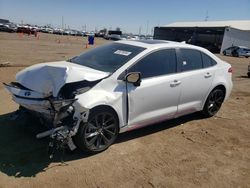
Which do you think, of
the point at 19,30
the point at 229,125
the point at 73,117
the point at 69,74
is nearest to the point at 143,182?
the point at 73,117

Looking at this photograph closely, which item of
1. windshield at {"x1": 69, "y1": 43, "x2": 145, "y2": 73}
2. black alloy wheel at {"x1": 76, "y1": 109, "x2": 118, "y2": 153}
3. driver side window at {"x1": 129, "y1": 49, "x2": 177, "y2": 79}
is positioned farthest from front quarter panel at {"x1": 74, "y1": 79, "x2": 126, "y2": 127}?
driver side window at {"x1": 129, "y1": 49, "x2": 177, "y2": 79}

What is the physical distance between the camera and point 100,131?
4910 millimetres

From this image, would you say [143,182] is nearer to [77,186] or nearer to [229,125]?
[77,186]

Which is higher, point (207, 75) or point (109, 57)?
point (109, 57)

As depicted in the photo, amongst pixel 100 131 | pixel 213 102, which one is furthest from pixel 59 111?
pixel 213 102

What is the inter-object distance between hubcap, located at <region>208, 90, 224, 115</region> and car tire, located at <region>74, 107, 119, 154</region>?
2.90m

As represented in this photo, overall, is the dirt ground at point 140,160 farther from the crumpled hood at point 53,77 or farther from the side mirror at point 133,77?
the side mirror at point 133,77

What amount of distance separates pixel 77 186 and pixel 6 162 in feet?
3.78

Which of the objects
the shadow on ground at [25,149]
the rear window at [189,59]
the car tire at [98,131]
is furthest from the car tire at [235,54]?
the car tire at [98,131]

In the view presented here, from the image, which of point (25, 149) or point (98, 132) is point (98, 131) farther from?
point (25, 149)

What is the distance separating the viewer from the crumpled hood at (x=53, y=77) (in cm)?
471

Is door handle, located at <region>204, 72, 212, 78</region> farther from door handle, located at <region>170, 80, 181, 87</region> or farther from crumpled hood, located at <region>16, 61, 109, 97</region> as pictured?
crumpled hood, located at <region>16, 61, 109, 97</region>

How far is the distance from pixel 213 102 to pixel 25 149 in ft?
14.0

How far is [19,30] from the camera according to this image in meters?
59.8
